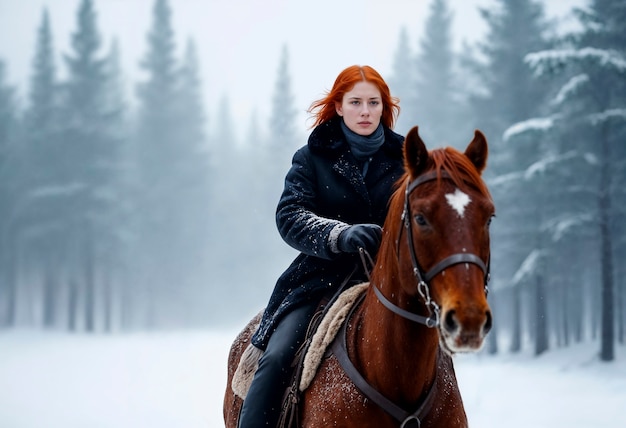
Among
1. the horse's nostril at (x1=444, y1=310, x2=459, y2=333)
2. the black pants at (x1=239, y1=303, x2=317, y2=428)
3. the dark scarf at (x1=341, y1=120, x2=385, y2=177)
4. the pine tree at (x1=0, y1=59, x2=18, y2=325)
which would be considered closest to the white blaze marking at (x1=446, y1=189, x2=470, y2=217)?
the horse's nostril at (x1=444, y1=310, x2=459, y2=333)

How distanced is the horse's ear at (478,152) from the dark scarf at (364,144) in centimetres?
112

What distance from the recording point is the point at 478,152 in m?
3.08

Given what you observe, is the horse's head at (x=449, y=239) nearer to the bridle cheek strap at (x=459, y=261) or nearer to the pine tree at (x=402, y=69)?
the bridle cheek strap at (x=459, y=261)

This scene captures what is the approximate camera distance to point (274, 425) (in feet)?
12.8

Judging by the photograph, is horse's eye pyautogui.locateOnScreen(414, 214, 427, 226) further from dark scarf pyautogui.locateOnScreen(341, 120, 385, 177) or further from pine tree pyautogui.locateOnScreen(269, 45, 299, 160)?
pine tree pyautogui.locateOnScreen(269, 45, 299, 160)

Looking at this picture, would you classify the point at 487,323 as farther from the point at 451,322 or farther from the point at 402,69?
the point at 402,69

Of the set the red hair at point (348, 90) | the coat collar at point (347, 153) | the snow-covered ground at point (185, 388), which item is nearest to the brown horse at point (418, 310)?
the coat collar at point (347, 153)

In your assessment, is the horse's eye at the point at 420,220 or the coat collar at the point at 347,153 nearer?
the horse's eye at the point at 420,220

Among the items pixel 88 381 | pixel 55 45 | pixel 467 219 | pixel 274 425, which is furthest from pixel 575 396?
pixel 55 45

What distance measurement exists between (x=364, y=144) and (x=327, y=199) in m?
0.41

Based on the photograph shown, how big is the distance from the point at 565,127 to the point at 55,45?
27.1 meters

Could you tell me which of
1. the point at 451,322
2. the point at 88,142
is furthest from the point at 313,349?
the point at 88,142

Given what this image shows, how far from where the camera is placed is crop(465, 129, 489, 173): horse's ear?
3064 millimetres

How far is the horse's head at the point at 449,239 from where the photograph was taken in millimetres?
2553
